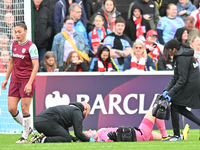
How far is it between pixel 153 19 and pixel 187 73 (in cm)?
540

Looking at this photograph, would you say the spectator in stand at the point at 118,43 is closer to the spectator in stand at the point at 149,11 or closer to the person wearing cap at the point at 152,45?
the person wearing cap at the point at 152,45

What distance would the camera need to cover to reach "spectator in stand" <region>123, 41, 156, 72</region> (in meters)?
11.2

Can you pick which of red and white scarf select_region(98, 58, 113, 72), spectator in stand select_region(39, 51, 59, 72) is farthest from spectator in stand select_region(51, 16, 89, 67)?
red and white scarf select_region(98, 58, 113, 72)

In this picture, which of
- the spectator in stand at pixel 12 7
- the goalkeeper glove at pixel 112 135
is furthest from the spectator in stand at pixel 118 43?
the goalkeeper glove at pixel 112 135

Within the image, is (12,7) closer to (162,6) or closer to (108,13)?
(108,13)

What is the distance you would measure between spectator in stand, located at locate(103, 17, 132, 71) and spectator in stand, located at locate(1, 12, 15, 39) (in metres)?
2.82

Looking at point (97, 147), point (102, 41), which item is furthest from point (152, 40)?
point (97, 147)

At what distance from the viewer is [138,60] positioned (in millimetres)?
11320

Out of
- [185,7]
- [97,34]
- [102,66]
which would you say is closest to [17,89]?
[102,66]

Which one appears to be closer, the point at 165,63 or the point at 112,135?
the point at 112,135

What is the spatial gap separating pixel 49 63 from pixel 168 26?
3946 millimetres

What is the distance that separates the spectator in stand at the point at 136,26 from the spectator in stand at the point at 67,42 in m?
1.57

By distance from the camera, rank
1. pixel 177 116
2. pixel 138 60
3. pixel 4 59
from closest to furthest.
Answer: pixel 177 116
pixel 4 59
pixel 138 60

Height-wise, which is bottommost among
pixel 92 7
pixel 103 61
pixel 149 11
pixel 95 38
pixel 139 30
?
pixel 103 61
